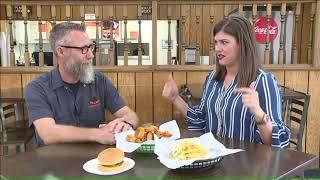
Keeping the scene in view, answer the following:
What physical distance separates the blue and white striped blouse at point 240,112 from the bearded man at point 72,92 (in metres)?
0.49

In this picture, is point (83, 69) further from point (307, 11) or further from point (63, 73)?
point (307, 11)

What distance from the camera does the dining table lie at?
4.88ft

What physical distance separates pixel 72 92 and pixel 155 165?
956 millimetres

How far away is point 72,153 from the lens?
1.76 m

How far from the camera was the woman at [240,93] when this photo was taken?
195 cm

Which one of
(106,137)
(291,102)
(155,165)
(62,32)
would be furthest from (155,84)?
(155,165)

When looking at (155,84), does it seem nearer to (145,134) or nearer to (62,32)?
(62,32)

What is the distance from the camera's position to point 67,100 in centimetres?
230

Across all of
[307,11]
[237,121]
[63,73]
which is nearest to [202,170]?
[237,121]

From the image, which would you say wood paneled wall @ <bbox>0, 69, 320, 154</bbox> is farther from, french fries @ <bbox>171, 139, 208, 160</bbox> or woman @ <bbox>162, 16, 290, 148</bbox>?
french fries @ <bbox>171, 139, 208, 160</bbox>

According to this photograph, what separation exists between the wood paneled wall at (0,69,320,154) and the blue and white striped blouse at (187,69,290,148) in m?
1.26

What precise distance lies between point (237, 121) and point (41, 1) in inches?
88.6

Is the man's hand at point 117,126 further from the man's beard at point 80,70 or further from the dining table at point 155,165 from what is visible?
the man's beard at point 80,70

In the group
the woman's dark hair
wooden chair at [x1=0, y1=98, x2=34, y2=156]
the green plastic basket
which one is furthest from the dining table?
wooden chair at [x1=0, y1=98, x2=34, y2=156]
